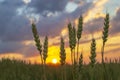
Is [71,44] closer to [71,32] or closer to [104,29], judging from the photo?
[71,32]

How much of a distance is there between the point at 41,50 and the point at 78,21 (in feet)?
3.70

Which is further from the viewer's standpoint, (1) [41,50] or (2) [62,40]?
(2) [62,40]

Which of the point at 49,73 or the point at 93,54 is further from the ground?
the point at 49,73

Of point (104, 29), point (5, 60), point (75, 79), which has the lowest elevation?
point (75, 79)

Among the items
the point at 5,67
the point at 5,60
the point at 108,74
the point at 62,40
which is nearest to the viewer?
the point at 62,40

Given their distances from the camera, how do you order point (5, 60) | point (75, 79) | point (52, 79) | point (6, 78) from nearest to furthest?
1. point (75, 79)
2. point (52, 79)
3. point (6, 78)
4. point (5, 60)

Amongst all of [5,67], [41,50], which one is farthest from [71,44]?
[5,67]

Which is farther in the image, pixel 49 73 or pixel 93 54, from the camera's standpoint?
pixel 49 73

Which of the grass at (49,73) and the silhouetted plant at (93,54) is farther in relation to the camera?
the grass at (49,73)

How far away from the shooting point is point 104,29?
738 cm

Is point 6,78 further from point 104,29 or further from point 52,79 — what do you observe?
point 104,29

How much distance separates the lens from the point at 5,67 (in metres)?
14.0

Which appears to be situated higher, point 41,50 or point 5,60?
point 5,60

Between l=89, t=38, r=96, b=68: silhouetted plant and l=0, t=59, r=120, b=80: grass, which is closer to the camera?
l=89, t=38, r=96, b=68: silhouetted plant
